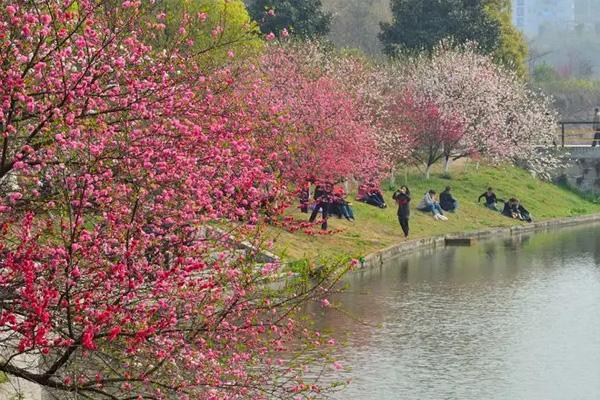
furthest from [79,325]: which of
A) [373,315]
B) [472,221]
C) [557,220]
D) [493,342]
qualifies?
[557,220]

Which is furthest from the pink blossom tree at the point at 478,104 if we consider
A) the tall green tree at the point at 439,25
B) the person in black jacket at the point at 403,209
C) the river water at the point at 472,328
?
the river water at the point at 472,328

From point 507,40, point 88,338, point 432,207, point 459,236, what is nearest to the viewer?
point 88,338

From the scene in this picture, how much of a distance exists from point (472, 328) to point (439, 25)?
4676cm

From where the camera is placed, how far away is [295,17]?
68688 millimetres

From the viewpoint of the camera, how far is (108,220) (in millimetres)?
13836

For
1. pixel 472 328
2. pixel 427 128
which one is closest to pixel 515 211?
pixel 427 128

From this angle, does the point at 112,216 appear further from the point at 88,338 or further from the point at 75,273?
the point at 88,338

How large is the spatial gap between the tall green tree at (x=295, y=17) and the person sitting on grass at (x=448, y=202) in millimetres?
14078

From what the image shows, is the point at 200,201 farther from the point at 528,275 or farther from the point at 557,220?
the point at 557,220

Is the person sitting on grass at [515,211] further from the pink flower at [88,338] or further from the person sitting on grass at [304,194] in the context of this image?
the pink flower at [88,338]

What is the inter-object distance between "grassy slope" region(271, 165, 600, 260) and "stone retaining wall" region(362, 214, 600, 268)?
35 centimetres

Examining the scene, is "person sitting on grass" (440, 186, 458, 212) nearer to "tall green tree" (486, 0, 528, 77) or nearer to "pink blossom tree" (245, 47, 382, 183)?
"pink blossom tree" (245, 47, 382, 183)

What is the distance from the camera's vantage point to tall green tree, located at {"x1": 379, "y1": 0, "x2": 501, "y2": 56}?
247 feet

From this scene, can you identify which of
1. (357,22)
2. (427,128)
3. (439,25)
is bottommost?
(427,128)
